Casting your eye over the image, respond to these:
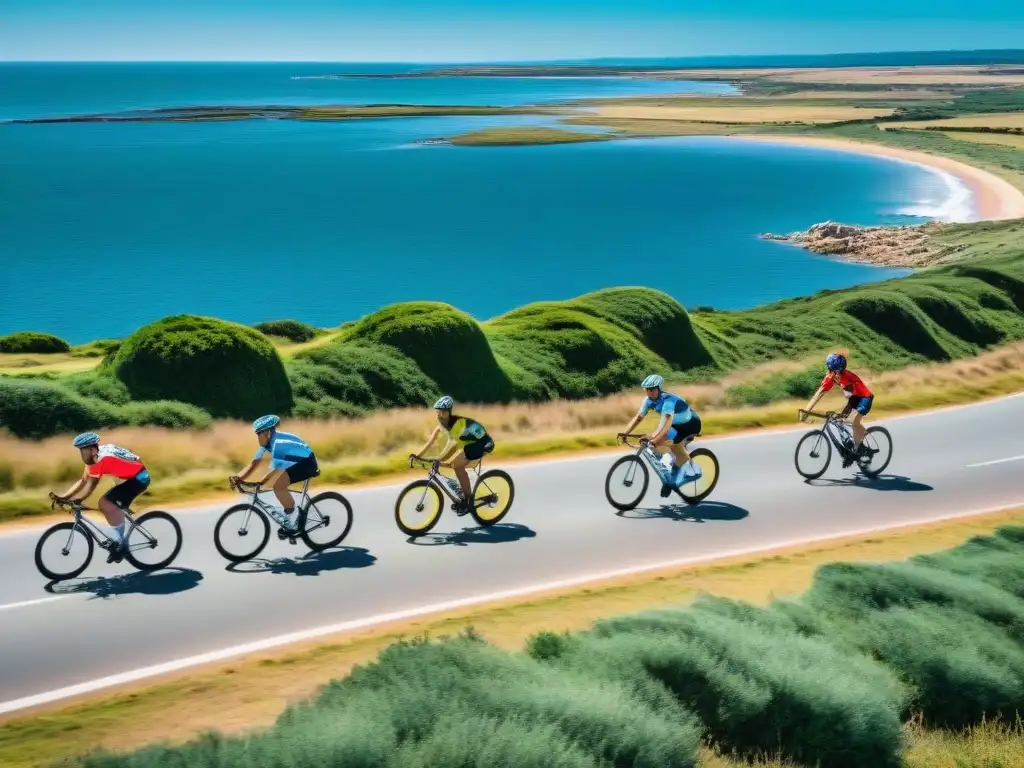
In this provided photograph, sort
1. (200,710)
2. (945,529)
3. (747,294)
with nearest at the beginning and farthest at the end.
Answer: (200,710) → (945,529) → (747,294)

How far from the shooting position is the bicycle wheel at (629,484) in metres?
16.3

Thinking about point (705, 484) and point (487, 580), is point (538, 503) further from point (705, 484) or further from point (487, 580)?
point (487, 580)

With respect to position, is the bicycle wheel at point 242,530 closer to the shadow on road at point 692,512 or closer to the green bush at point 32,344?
the shadow on road at point 692,512

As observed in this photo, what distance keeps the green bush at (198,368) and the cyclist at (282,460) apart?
41.2 feet

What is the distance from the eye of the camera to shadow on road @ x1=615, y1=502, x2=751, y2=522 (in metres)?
16.1

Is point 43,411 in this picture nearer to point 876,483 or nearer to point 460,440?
point 460,440

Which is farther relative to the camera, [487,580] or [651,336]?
[651,336]

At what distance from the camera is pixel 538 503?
16.8 m

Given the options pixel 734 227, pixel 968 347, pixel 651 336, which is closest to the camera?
pixel 651 336

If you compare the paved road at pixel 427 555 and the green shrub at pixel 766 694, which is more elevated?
the paved road at pixel 427 555

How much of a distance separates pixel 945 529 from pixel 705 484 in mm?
3541

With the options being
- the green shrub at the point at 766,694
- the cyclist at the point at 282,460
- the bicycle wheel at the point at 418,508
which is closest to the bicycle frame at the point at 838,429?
the bicycle wheel at the point at 418,508

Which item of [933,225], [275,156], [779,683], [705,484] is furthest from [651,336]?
[275,156]

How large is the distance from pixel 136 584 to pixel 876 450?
12.3m
